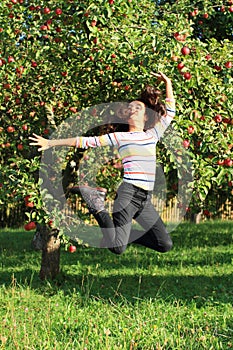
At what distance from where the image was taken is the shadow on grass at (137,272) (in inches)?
276

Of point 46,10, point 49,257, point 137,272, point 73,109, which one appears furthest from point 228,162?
point 137,272

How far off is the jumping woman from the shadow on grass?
2.79ft

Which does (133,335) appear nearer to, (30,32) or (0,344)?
(0,344)

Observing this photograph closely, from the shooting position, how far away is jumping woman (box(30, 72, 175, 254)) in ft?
16.0

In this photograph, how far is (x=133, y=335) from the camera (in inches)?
190

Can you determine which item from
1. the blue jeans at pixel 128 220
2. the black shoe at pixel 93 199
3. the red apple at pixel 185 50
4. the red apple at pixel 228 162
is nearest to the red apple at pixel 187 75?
the red apple at pixel 185 50

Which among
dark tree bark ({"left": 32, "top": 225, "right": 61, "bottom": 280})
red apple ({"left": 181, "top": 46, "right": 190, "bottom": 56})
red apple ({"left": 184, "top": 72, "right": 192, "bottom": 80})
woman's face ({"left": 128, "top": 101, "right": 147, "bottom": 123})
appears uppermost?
red apple ({"left": 181, "top": 46, "right": 190, "bottom": 56})

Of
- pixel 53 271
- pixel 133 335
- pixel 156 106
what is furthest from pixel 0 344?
pixel 53 271

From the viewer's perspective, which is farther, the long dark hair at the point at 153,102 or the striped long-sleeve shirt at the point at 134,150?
the long dark hair at the point at 153,102

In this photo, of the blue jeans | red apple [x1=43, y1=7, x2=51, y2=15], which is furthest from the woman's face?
red apple [x1=43, y1=7, x2=51, y2=15]

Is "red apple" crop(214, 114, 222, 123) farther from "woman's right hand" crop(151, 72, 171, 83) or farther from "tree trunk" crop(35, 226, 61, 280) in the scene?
"tree trunk" crop(35, 226, 61, 280)

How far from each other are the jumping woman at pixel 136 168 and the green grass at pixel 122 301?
2.80 feet

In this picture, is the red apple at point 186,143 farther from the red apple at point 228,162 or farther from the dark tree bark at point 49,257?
the dark tree bark at point 49,257

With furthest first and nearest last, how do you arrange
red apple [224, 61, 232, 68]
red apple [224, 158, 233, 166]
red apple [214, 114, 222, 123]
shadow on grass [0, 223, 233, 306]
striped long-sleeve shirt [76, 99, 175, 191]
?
shadow on grass [0, 223, 233, 306] < red apple [224, 61, 232, 68] < red apple [214, 114, 222, 123] < red apple [224, 158, 233, 166] < striped long-sleeve shirt [76, 99, 175, 191]
